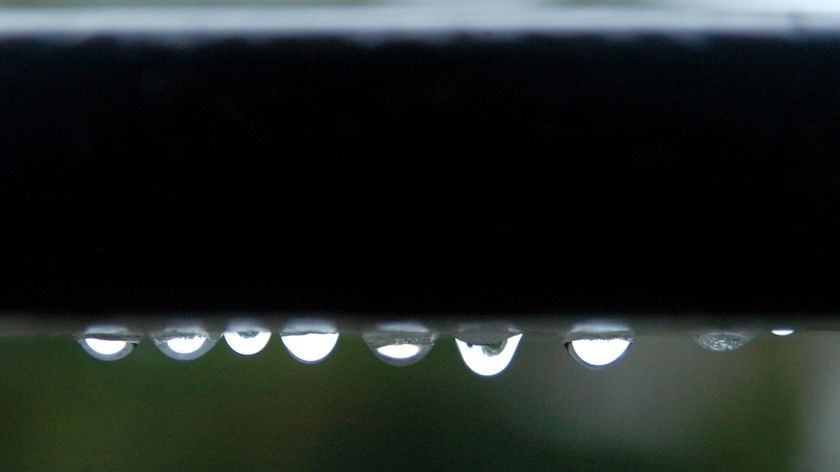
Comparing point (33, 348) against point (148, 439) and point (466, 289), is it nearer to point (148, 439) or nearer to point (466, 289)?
point (148, 439)

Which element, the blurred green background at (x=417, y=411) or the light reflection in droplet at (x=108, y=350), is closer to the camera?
the light reflection in droplet at (x=108, y=350)

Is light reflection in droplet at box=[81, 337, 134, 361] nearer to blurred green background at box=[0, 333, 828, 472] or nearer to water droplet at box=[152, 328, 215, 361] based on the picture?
water droplet at box=[152, 328, 215, 361]

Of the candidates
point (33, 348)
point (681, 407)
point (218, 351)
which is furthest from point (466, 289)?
point (681, 407)

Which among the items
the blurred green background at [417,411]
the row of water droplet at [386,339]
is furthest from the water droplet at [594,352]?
the blurred green background at [417,411]

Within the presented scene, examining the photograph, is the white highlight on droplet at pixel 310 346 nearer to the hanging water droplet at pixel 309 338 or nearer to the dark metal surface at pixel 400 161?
the hanging water droplet at pixel 309 338

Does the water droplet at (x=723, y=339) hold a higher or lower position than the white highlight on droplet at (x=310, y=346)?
lower

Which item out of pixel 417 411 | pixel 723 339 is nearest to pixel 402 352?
pixel 723 339

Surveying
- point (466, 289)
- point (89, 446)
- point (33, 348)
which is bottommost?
point (466, 289)

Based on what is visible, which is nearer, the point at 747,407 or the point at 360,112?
the point at 360,112

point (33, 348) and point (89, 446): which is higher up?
point (33, 348)
